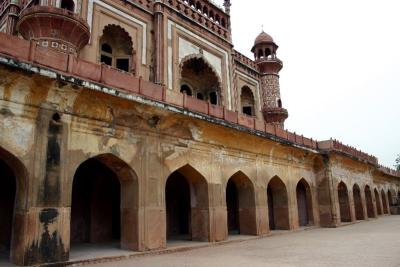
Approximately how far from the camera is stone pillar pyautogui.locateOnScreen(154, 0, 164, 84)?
13.6 meters

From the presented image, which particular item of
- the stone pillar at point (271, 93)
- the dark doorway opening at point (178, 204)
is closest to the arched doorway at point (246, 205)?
the dark doorway opening at point (178, 204)

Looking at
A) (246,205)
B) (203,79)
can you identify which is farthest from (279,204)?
(203,79)

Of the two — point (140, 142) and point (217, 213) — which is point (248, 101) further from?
point (140, 142)

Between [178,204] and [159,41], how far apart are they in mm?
6425

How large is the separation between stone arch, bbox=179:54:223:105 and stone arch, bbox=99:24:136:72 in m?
3.08

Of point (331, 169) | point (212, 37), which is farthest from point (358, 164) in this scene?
point (212, 37)

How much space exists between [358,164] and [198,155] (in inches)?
539

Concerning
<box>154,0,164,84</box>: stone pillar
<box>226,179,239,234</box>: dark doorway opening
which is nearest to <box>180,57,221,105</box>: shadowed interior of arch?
<box>154,0,164,84</box>: stone pillar

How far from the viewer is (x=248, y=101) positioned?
19.8 meters

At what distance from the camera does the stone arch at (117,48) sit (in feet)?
43.4

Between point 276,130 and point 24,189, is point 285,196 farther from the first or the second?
point 24,189

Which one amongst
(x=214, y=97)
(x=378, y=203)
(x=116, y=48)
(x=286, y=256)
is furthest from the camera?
(x=378, y=203)

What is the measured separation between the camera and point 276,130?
1309cm

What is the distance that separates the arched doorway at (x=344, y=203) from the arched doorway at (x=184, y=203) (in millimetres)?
8981
